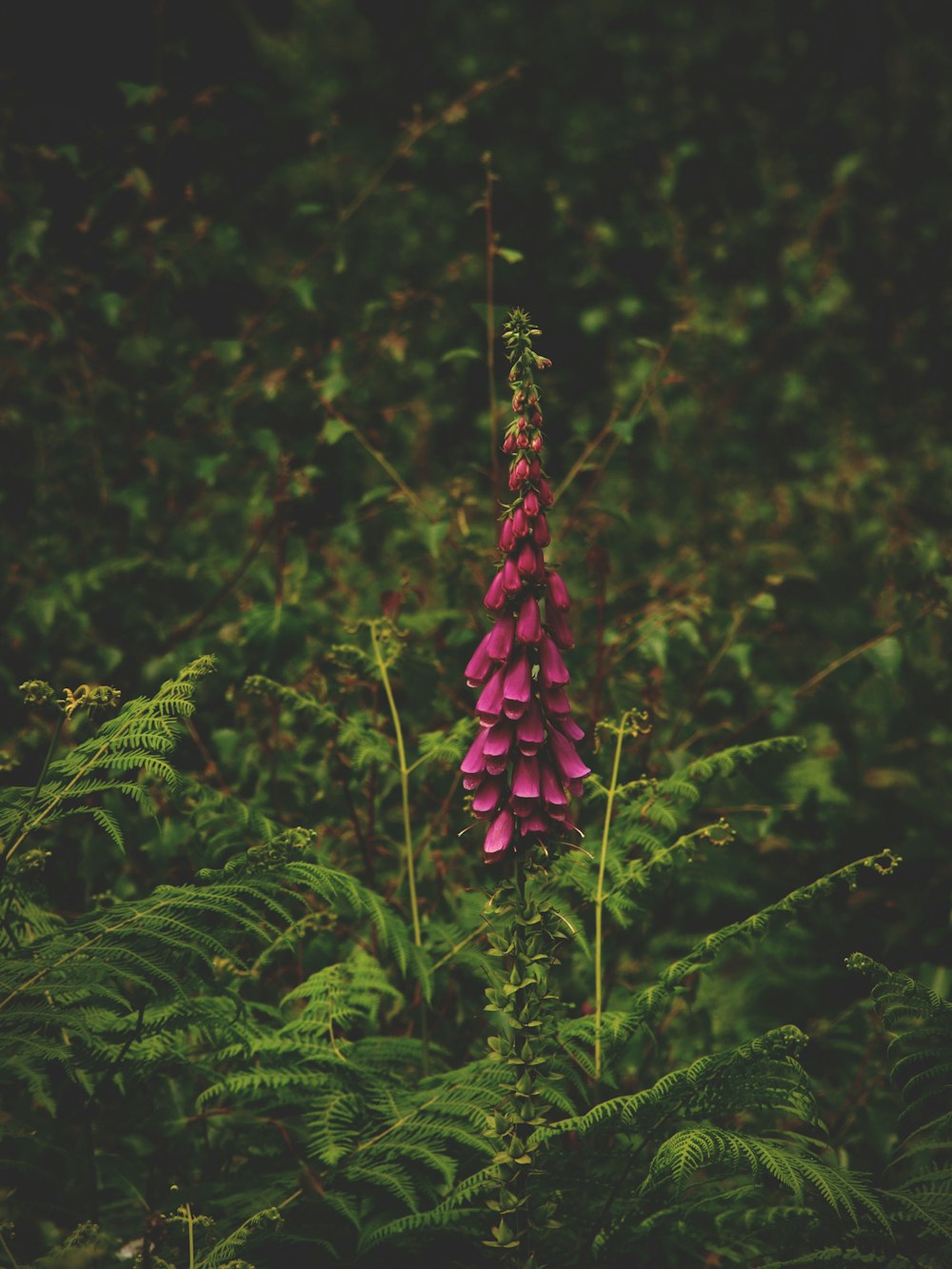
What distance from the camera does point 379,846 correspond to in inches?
131

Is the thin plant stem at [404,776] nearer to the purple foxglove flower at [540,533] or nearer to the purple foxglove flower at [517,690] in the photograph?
the purple foxglove flower at [517,690]

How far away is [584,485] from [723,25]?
12.1 ft

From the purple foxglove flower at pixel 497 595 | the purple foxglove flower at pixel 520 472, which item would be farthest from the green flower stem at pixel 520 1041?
the purple foxglove flower at pixel 520 472

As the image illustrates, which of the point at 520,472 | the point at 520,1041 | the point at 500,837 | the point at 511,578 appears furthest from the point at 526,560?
the point at 520,1041

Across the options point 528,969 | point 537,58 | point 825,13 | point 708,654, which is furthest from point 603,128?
point 528,969

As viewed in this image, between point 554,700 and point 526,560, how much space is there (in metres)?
0.26

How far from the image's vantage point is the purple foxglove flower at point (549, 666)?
206 cm

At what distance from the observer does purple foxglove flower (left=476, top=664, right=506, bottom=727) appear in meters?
2.08

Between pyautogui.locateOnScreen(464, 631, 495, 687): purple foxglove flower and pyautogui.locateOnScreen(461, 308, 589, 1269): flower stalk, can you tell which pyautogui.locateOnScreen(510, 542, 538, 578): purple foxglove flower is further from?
pyautogui.locateOnScreen(464, 631, 495, 687): purple foxglove flower

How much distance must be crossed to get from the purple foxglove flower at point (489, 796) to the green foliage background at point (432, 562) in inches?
13.8

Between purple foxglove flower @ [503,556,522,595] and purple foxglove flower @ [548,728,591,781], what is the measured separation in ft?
0.92

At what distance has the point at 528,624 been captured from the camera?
80.2 inches

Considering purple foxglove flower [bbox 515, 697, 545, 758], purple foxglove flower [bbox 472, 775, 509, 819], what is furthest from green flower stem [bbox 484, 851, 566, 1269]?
purple foxglove flower [bbox 515, 697, 545, 758]

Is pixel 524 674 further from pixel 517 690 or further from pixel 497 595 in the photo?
pixel 497 595
